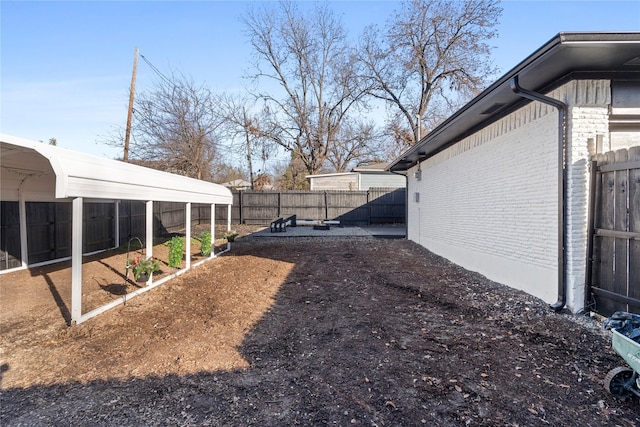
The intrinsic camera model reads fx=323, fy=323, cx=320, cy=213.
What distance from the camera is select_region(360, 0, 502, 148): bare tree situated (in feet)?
63.1

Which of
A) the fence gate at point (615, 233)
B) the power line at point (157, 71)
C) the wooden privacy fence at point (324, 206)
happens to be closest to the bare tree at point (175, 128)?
the power line at point (157, 71)

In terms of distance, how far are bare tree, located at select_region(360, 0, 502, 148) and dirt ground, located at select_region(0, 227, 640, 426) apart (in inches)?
754

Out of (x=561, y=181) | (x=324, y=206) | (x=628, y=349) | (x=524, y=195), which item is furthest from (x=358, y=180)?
(x=628, y=349)

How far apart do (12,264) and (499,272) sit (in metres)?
9.18

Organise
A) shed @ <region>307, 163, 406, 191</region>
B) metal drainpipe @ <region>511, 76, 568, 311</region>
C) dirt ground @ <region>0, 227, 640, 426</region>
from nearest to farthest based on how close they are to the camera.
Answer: dirt ground @ <region>0, 227, 640, 426</region>, metal drainpipe @ <region>511, 76, 568, 311</region>, shed @ <region>307, 163, 406, 191</region>

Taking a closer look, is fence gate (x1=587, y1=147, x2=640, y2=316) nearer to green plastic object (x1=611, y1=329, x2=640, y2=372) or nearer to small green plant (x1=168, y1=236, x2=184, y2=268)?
green plastic object (x1=611, y1=329, x2=640, y2=372)

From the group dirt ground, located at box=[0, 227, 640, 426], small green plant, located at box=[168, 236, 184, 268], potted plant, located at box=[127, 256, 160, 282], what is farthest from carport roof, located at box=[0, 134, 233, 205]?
dirt ground, located at box=[0, 227, 640, 426]

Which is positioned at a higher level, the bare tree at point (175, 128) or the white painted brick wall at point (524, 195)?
the bare tree at point (175, 128)

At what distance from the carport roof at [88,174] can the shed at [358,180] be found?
1503cm

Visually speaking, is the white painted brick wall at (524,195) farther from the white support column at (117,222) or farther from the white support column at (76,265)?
the white support column at (117,222)

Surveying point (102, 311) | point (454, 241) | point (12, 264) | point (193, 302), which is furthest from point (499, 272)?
point (12, 264)

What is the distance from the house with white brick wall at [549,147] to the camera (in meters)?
3.67

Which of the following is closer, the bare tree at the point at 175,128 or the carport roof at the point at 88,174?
the carport roof at the point at 88,174

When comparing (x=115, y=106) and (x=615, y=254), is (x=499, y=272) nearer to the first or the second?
(x=615, y=254)
